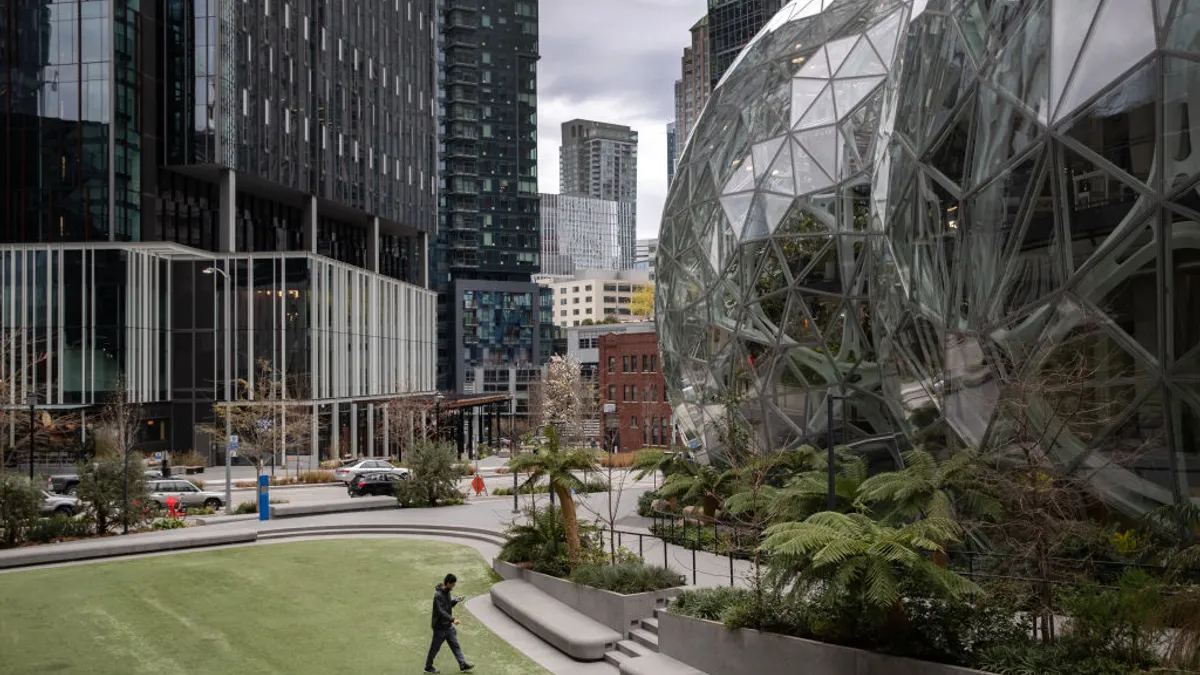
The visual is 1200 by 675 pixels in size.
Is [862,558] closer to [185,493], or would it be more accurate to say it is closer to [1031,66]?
[1031,66]

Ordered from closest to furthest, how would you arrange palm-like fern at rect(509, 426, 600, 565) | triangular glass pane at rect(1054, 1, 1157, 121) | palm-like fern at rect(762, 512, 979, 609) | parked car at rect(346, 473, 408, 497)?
palm-like fern at rect(762, 512, 979, 609) → triangular glass pane at rect(1054, 1, 1157, 121) → palm-like fern at rect(509, 426, 600, 565) → parked car at rect(346, 473, 408, 497)

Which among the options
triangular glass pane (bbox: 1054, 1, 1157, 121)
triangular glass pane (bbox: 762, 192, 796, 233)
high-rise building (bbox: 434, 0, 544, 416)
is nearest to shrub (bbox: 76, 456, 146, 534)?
triangular glass pane (bbox: 762, 192, 796, 233)

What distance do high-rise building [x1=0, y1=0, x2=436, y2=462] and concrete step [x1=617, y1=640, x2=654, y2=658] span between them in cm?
Answer: 3944

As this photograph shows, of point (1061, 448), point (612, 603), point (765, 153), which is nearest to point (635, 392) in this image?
point (765, 153)

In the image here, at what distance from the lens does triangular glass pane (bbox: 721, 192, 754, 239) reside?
101ft

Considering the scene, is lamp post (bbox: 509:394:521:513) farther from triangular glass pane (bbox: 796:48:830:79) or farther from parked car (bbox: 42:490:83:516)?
parked car (bbox: 42:490:83:516)

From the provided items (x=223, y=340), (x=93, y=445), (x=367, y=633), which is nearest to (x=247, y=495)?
(x=93, y=445)

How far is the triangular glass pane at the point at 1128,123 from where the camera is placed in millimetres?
13859

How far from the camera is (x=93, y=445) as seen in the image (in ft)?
195

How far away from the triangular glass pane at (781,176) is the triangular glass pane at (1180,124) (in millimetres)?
15774

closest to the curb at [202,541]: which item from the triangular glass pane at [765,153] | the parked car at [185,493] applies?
the parked car at [185,493]

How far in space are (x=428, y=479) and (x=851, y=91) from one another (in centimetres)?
2080

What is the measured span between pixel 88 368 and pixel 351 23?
3446 cm

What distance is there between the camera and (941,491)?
17109mm
